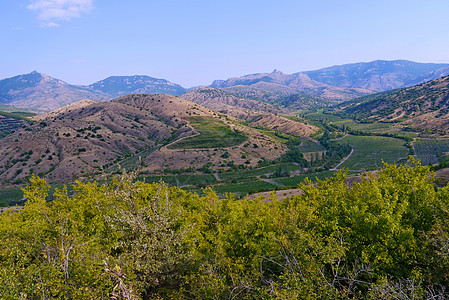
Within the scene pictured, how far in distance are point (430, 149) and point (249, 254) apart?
7541 inches

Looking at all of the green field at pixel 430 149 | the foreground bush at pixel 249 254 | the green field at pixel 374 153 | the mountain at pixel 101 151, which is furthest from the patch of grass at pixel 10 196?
the green field at pixel 430 149

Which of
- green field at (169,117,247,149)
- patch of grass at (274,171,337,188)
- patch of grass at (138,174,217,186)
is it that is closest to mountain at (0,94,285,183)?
green field at (169,117,247,149)

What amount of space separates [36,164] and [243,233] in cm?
16707

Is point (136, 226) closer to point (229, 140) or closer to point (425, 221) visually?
point (425, 221)

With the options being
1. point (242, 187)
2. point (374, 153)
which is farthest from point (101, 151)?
point (374, 153)

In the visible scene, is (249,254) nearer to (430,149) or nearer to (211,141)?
(211,141)

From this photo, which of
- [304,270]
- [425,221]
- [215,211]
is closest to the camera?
[304,270]

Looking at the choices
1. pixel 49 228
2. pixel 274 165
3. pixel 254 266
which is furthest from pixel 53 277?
pixel 274 165

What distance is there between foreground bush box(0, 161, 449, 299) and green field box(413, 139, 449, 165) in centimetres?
14465

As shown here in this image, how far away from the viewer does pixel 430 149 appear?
15475 cm

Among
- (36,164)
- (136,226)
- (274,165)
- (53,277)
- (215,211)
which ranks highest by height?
(136,226)

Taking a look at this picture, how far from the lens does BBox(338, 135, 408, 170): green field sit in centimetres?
14400

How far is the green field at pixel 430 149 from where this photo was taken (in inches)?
5359

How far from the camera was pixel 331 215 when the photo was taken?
76.1ft
